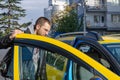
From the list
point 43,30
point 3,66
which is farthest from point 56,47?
point 43,30

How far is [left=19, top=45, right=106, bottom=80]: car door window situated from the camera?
4.35m

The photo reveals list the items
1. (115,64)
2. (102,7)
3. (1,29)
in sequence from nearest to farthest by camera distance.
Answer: (115,64) < (1,29) < (102,7)

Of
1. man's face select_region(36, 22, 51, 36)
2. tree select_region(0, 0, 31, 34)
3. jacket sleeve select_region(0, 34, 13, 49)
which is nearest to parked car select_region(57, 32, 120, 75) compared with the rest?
man's face select_region(36, 22, 51, 36)

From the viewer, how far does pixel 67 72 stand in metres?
4.48

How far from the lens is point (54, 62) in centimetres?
447

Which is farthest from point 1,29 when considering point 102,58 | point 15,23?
point 102,58

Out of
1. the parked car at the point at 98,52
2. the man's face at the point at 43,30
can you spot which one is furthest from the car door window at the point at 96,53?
the man's face at the point at 43,30

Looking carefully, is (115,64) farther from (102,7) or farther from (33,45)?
(102,7)

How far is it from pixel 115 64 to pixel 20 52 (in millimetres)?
886

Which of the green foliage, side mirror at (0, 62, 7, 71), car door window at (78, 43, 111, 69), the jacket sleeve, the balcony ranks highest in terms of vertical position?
the jacket sleeve

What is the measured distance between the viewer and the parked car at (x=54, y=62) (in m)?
4.14

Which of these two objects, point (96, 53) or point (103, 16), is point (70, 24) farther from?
point (96, 53)

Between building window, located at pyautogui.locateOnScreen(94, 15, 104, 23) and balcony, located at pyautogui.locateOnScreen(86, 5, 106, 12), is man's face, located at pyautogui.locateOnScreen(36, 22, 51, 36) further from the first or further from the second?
building window, located at pyautogui.locateOnScreen(94, 15, 104, 23)

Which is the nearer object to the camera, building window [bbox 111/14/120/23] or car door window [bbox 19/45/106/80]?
car door window [bbox 19/45/106/80]
